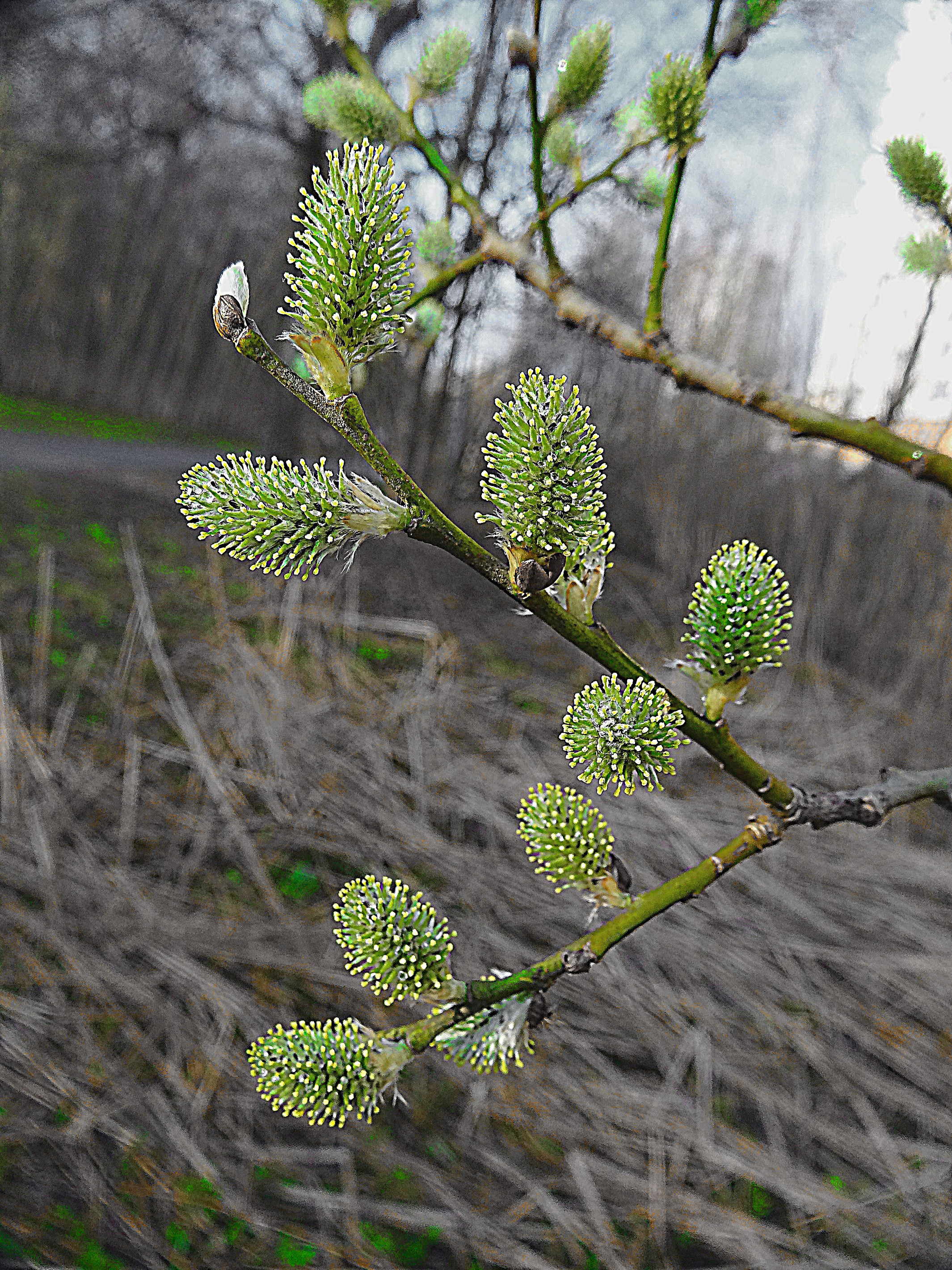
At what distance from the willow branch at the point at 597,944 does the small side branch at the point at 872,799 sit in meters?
0.02

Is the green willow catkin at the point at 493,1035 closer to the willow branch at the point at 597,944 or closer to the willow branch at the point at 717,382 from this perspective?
the willow branch at the point at 597,944

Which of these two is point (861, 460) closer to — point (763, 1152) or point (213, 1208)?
point (763, 1152)

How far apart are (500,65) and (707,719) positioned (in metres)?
2.67

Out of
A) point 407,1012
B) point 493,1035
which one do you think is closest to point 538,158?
point 493,1035

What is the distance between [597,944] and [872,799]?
0.42ft

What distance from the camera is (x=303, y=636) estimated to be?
1959mm

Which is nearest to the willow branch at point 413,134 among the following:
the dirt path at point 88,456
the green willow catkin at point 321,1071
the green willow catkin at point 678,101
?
the green willow catkin at point 678,101

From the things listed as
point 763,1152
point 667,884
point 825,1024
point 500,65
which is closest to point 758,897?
point 825,1024

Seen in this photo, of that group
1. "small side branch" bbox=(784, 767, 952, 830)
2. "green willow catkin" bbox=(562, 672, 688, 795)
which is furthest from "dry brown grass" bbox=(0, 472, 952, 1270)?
"green willow catkin" bbox=(562, 672, 688, 795)

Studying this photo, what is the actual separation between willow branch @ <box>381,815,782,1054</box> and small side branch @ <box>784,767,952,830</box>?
0.05 feet

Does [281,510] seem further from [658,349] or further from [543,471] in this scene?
[658,349]

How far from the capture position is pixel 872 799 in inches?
13.9

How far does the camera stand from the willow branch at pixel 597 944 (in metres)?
0.30

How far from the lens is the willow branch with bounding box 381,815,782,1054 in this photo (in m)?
0.30
